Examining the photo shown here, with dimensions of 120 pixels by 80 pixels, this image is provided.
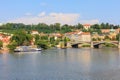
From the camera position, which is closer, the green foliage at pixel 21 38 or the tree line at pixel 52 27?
the green foliage at pixel 21 38

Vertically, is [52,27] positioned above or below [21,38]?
above

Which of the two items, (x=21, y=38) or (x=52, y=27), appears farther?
(x=52, y=27)

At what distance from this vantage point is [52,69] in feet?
80.2

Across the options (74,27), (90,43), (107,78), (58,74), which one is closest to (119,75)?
(107,78)

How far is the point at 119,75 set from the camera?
21.6 metres

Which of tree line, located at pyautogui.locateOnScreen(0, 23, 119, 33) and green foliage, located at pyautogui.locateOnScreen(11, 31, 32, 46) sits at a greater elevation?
tree line, located at pyautogui.locateOnScreen(0, 23, 119, 33)

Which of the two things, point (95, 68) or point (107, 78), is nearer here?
point (107, 78)

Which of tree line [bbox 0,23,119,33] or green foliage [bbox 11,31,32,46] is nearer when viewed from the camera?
green foliage [bbox 11,31,32,46]

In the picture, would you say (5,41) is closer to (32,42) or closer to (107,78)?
(32,42)

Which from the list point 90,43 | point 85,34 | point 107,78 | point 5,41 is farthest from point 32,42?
point 107,78

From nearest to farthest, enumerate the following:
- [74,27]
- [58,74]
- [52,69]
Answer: [58,74]
[52,69]
[74,27]

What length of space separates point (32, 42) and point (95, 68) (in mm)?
28511

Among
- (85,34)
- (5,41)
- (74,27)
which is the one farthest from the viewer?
(74,27)

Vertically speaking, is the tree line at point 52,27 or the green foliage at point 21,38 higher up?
the tree line at point 52,27
